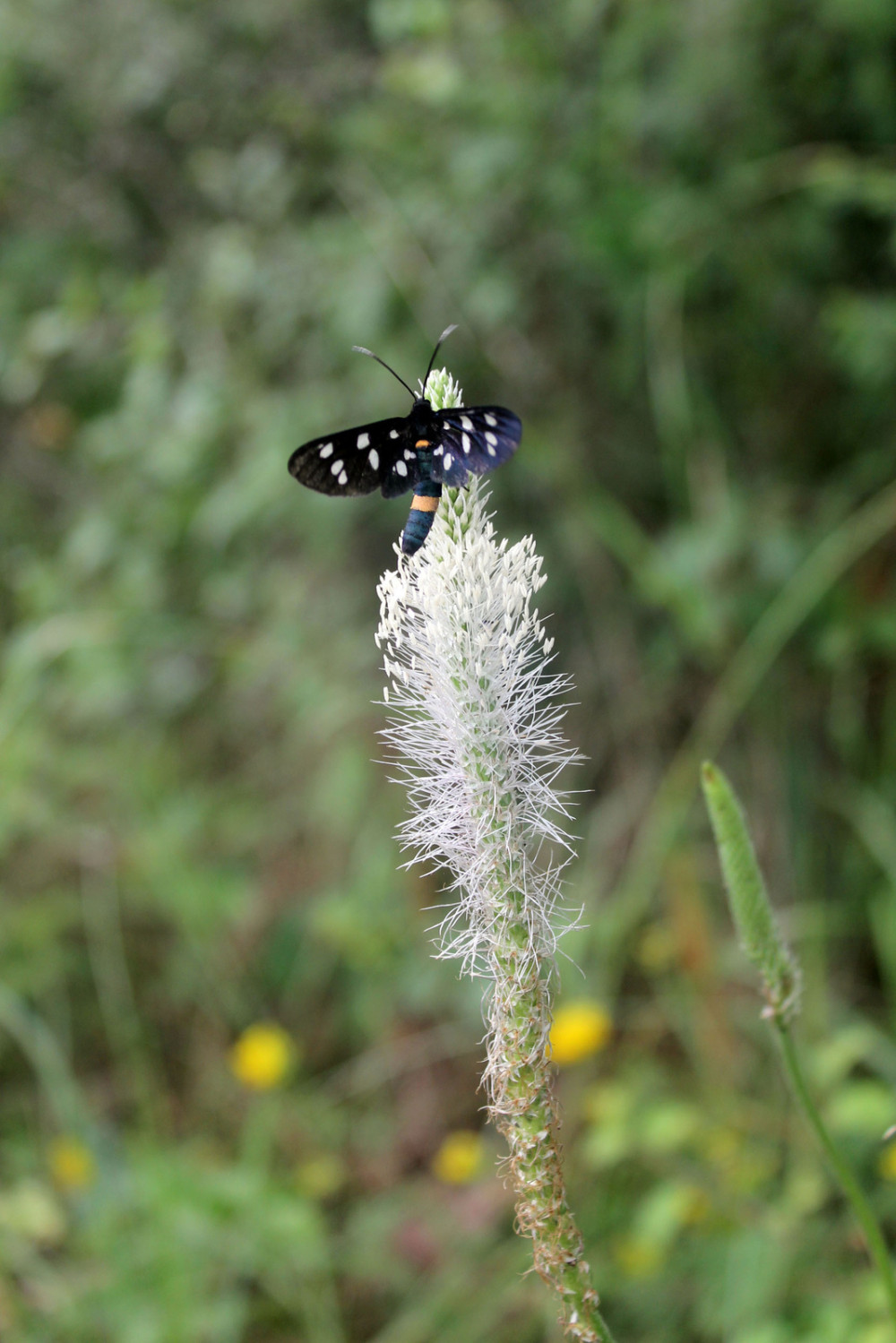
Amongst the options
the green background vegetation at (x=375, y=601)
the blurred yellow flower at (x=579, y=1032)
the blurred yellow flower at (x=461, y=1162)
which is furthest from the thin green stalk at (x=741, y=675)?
the blurred yellow flower at (x=461, y=1162)

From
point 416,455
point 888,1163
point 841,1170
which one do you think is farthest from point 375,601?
point 841,1170

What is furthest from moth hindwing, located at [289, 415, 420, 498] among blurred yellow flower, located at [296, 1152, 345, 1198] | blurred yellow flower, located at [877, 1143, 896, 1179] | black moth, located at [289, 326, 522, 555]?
blurred yellow flower, located at [296, 1152, 345, 1198]

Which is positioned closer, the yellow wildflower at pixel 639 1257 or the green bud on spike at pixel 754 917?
the green bud on spike at pixel 754 917

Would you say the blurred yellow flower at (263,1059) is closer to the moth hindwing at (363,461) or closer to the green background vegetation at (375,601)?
the green background vegetation at (375,601)

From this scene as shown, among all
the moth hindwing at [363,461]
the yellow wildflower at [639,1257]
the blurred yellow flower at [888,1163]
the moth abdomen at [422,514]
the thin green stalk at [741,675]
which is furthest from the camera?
the thin green stalk at [741,675]

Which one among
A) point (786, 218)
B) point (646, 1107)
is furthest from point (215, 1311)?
point (786, 218)

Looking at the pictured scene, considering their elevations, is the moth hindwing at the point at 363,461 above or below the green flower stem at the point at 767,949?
above
